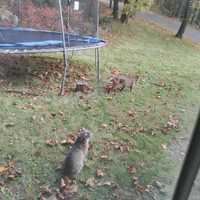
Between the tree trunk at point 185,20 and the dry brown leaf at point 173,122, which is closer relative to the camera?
the dry brown leaf at point 173,122

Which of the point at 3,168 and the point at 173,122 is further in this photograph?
the point at 173,122

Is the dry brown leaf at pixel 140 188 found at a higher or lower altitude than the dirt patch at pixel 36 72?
higher

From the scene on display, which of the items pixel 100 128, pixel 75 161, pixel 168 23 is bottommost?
pixel 168 23

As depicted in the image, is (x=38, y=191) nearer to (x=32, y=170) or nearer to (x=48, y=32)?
(x=32, y=170)

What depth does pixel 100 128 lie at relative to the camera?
3.63 m

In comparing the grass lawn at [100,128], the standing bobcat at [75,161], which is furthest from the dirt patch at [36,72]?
the standing bobcat at [75,161]

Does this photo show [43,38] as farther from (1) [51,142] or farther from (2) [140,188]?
(2) [140,188]

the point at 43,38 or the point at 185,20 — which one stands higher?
the point at 43,38

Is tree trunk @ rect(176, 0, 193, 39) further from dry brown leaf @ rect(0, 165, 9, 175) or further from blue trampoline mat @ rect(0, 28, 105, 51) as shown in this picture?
dry brown leaf @ rect(0, 165, 9, 175)

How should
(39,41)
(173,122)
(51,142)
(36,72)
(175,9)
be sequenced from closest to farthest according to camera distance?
(51,142) < (173,122) < (36,72) < (39,41) < (175,9)

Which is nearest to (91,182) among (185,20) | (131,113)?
(131,113)

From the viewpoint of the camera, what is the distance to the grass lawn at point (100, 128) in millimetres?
2656

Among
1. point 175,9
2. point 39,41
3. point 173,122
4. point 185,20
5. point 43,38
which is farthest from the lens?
point 175,9

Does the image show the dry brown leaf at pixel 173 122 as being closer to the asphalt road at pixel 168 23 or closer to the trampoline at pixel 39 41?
the trampoline at pixel 39 41
